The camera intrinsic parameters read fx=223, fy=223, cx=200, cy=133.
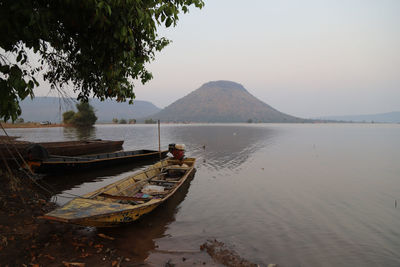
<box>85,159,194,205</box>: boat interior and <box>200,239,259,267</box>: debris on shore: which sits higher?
<box>85,159,194,205</box>: boat interior

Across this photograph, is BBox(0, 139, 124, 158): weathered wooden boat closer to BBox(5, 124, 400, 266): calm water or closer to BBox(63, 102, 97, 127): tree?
BBox(5, 124, 400, 266): calm water

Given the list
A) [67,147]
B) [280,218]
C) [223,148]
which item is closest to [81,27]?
[280,218]

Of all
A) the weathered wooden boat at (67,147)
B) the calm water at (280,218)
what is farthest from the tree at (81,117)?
the calm water at (280,218)

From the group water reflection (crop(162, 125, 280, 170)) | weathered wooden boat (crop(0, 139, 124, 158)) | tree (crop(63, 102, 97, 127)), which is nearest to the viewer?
weathered wooden boat (crop(0, 139, 124, 158))

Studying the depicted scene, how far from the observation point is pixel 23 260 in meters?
6.08

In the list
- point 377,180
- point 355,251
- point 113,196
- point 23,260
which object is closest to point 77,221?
point 23,260

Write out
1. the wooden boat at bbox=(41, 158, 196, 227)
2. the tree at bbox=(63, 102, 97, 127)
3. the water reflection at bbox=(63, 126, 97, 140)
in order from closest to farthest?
the wooden boat at bbox=(41, 158, 196, 227) → the water reflection at bbox=(63, 126, 97, 140) → the tree at bbox=(63, 102, 97, 127)

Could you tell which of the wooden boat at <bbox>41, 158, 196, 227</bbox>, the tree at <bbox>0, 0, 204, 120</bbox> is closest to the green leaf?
the tree at <bbox>0, 0, 204, 120</bbox>

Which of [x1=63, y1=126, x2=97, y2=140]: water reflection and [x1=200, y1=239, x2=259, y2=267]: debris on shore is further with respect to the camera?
[x1=63, y1=126, x2=97, y2=140]: water reflection

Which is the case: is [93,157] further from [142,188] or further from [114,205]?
[114,205]

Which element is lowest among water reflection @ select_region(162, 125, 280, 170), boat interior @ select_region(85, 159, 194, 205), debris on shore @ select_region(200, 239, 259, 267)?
debris on shore @ select_region(200, 239, 259, 267)

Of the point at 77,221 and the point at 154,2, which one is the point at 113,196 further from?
the point at 154,2

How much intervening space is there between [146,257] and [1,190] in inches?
382

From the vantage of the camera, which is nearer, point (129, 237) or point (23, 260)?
point (23, 260)
